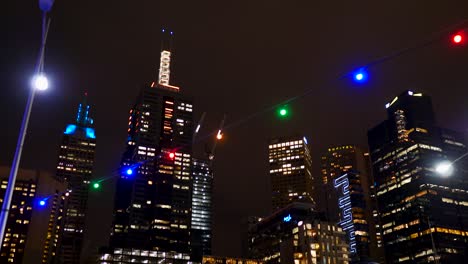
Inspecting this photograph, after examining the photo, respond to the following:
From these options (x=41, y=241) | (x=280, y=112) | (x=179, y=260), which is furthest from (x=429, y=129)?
(x=280, y=112)

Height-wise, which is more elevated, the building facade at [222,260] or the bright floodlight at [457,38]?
the building facade at [222,260]

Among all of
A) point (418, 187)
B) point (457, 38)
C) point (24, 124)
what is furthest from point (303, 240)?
point (24, 124)

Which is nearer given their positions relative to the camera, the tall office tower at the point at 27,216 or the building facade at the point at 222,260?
the tall office tower at the point at 27,216

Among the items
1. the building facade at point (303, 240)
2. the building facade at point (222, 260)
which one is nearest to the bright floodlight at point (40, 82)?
the building facade at point (303, 240)

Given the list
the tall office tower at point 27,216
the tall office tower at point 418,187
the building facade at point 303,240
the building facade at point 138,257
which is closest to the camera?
the tall office tower at point 27,216

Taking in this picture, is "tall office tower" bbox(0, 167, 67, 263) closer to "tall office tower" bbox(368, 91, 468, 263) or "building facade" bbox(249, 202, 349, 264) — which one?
"building facade" bbox(249, 202, 349, 264)

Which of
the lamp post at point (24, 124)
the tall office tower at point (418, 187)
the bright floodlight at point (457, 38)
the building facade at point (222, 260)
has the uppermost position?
the tall office tower at point (418, 187)

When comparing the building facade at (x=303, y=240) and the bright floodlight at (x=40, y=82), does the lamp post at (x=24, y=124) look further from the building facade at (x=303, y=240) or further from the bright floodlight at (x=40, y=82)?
the building facade at (x=303, y=240)

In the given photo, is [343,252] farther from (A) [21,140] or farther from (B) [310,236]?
(A) [21,140]
